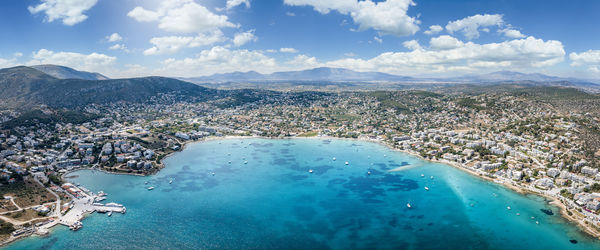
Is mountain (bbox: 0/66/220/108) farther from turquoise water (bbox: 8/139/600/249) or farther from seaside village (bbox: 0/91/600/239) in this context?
turquoise water (bbox: 8/139/600/249)

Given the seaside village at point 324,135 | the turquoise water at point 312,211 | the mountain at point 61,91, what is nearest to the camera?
the turquoise water at point 312,211

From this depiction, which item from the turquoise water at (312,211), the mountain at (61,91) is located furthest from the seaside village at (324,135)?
the mountain at (61,91)

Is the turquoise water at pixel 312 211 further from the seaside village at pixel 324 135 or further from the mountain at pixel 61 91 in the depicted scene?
the mountain at pixel 61 91

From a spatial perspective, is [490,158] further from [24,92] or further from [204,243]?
[24,92]

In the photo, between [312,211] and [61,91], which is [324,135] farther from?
[61,91]

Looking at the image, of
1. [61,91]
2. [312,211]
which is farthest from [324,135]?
[61,91]

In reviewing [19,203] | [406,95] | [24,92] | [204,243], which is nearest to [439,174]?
[204,243]

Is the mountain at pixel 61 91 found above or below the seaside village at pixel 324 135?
above
